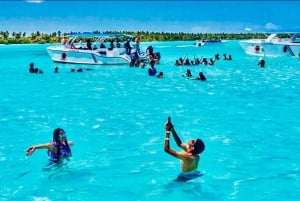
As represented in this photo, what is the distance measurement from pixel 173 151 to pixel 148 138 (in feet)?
18.1

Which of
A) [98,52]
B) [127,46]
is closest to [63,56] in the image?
[98,52]

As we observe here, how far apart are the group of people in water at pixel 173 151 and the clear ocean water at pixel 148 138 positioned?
0.71 ft

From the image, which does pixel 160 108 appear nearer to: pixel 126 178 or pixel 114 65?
pixel 126 178

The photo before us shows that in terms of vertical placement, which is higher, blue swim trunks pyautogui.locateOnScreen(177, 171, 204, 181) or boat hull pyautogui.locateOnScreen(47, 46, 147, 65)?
boat hull pyautogui.locateOnScreen(47, 46, 147, 65)

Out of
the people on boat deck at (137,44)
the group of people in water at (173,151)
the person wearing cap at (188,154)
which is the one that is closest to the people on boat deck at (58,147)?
the group of people in water at (173,151)

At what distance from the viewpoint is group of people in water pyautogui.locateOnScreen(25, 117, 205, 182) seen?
8.97 m

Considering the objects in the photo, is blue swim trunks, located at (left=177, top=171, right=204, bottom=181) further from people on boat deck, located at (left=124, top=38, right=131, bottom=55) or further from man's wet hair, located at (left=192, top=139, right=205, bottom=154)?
people on boat deck, located at (left=124, top=38, right=131, bottom=55)

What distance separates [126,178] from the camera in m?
10.7

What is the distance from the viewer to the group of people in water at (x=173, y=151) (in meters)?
8.97

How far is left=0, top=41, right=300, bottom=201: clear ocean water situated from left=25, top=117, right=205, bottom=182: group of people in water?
0.22m

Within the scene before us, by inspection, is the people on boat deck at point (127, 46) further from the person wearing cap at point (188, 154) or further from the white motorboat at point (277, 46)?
the person wearing cap at point (188, 154)

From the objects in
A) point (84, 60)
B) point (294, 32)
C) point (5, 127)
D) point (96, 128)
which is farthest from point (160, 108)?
point (294, 32)

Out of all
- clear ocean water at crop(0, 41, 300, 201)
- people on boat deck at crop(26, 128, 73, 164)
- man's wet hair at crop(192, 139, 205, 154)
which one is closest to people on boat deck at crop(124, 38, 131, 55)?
clear ocean water at crop(0, 41, 300, 201)

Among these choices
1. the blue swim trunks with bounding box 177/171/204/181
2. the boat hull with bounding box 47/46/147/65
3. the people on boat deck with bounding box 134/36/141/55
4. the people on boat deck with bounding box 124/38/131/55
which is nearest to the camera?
the blue swim trunks with bounding box 177/171/204/181
